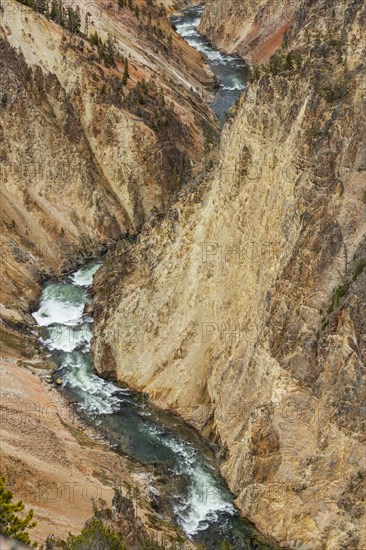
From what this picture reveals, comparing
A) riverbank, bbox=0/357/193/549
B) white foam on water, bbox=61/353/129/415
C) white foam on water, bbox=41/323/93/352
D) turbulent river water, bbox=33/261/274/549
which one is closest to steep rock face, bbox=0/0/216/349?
white foam on water, bbox=41/323/93/352

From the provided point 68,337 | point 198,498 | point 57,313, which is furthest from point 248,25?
point 198,498

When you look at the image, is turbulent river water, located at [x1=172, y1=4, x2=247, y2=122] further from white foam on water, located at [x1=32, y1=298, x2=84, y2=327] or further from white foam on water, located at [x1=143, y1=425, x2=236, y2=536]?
white foam on water, located at [x1=143, y1=425, x2=236, y2=536]

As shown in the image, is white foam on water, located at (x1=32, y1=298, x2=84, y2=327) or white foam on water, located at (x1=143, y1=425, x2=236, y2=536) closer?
white foam on water, located at (x1=143, y1=425, x2=236, y2=536)

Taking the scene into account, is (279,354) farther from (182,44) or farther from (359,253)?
(182,44)

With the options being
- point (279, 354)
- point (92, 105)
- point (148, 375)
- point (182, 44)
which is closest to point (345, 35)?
point (279, 354)

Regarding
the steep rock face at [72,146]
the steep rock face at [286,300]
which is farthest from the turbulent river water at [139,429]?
the steep rock face at [72,146]

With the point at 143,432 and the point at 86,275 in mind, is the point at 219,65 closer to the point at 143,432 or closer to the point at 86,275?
the point at 86,275

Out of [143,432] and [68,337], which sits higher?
[143,432]
